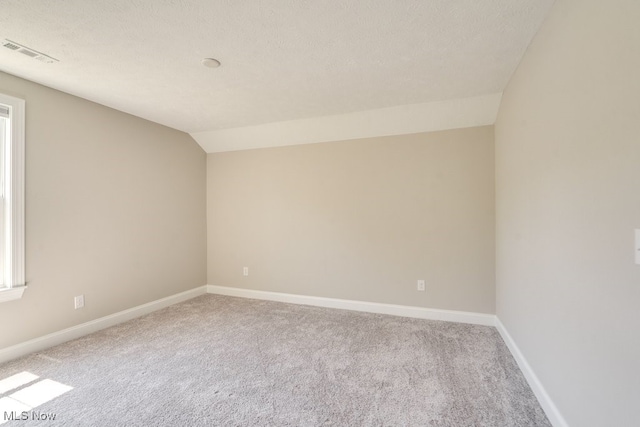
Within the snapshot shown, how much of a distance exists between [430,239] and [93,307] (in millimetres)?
3722

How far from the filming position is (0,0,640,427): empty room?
1.39 m

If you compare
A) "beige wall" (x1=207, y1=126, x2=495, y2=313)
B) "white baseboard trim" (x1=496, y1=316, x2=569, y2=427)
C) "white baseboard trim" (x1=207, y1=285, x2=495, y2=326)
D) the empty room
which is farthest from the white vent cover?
"white baseboard trim" (x1=496, y1=316, x2=569, y2=427)

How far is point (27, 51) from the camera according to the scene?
1.96 m

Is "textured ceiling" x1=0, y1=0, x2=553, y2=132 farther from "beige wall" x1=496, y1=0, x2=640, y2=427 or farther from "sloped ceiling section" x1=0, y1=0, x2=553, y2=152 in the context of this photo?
"beige wall" x1=496, y1=0, x2=640, y2=427

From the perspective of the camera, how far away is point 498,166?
2887 millimetres

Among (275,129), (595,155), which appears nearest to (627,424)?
(595,155)

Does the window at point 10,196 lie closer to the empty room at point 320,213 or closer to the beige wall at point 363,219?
the empty room at point 320,213

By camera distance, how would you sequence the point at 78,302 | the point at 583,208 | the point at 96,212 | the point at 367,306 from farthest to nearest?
the point at 367,306
the point at 96,212
the point at 78,302
the point at 583,208

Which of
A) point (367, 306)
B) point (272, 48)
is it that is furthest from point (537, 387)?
point (272, 48)

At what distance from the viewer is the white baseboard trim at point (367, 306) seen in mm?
3096

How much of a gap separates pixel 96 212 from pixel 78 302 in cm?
91

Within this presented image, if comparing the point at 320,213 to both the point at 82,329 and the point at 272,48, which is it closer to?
the point at 272,48

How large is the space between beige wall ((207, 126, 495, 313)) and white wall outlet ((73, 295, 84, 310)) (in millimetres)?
1699

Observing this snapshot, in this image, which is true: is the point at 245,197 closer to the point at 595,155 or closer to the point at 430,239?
the point at 430,239
